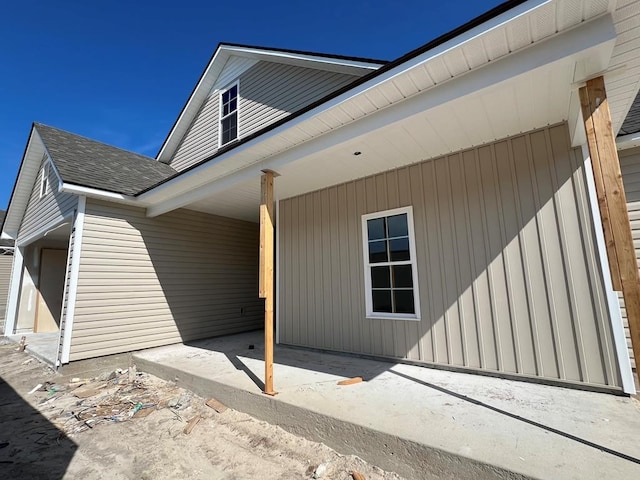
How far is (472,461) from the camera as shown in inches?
73.5

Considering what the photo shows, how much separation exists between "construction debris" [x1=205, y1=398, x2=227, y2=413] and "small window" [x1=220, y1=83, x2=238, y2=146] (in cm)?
598

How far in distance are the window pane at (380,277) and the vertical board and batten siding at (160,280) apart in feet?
13.6

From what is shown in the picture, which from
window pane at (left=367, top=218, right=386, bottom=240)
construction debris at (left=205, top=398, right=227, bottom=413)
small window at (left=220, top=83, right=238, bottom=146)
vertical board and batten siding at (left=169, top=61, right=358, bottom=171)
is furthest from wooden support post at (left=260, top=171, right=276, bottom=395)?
small window at (left=220, top=83, right=238, bottom=146)

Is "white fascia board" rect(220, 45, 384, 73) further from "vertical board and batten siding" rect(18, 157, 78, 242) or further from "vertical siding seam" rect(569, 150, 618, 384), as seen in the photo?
"vertical board and batten siding" rect(18, 157, 78, 242)

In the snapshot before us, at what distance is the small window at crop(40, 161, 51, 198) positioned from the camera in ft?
24.0

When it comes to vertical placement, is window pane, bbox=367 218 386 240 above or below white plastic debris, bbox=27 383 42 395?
above

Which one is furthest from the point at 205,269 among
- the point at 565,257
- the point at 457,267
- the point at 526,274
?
the point at 565,257

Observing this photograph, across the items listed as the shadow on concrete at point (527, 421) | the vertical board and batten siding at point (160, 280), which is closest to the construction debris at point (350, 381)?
the shadow on concrete at point (527, 421)

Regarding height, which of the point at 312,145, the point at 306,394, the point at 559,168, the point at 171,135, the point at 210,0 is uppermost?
the point at 210,0

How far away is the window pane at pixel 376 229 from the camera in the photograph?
15.0ft

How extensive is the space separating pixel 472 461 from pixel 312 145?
3.10 m

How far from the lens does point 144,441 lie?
3.07 metres

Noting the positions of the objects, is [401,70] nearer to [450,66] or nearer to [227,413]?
[450,66]

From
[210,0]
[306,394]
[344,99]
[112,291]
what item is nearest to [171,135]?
[210,0]
